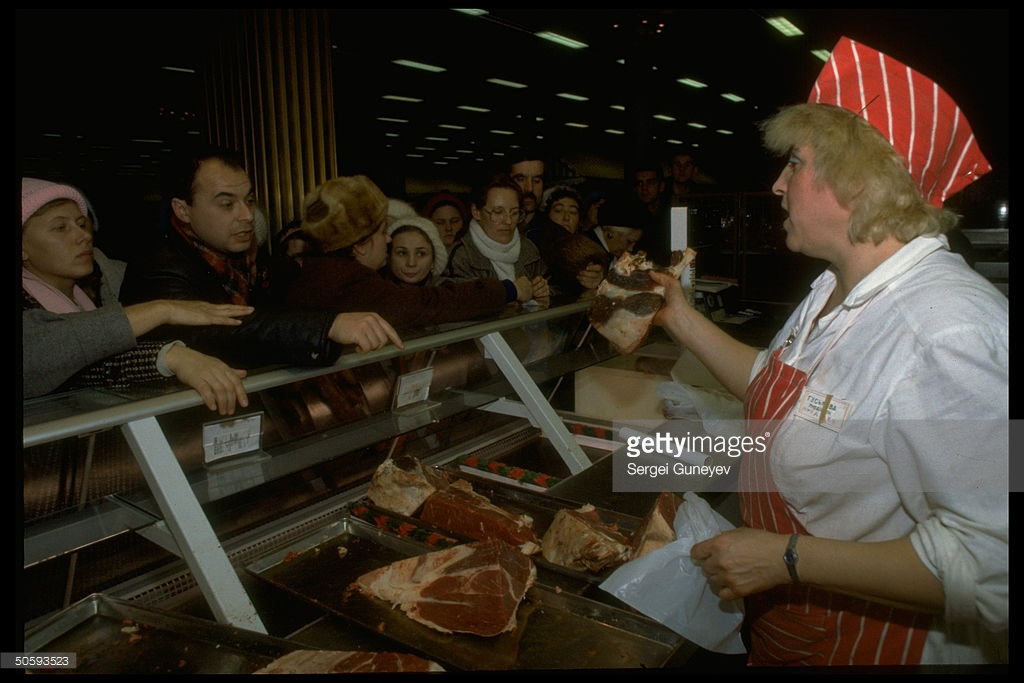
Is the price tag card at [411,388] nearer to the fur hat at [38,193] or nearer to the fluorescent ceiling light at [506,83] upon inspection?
the fur hat at [38,193]

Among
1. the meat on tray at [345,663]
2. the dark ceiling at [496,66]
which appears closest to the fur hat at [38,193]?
the dark ceiling at [496,66]

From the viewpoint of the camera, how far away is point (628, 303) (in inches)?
70.7

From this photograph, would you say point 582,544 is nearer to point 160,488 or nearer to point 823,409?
point 823,409

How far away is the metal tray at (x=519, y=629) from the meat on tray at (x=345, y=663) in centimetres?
11

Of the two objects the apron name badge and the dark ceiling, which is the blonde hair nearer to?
the apron name badge

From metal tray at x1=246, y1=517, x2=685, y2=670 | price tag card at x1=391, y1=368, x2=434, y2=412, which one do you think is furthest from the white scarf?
metal tray at x1=246, y1=517, x2=685, y2=670

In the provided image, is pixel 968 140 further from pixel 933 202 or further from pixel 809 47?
pixel 809 47

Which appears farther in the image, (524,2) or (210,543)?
(524,2)

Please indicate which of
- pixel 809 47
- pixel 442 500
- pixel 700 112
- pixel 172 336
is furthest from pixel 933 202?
pixel 700 112

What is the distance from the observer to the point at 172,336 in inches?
68.7

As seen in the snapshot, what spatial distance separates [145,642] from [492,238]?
2780 mm

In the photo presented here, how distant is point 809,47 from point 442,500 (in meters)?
8.81

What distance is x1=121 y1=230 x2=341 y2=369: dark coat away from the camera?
154 cm

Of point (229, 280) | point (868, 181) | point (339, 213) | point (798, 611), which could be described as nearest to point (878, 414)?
point (868, 181)
